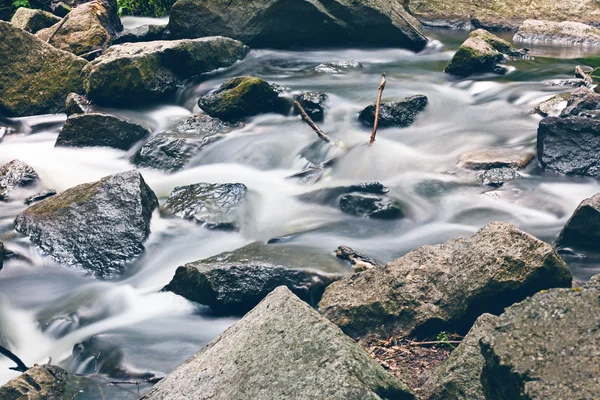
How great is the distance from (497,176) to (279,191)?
2.48 metres

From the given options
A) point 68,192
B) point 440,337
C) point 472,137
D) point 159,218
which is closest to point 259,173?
point 159,218

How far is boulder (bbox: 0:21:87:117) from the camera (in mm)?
9539

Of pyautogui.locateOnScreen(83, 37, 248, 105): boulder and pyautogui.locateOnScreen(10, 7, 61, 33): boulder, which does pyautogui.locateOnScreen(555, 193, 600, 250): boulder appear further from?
pyautogui.locateOnScreen(10, 7, 61, 33): boulder

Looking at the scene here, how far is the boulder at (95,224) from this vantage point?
18.9 feet

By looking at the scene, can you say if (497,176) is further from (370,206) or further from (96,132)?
(96,132)

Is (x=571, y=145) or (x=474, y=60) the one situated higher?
(x=474, y=60)

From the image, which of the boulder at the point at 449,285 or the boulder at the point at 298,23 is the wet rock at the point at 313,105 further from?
the boulder at the point at 449,285

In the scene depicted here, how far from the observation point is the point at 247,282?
4816mm

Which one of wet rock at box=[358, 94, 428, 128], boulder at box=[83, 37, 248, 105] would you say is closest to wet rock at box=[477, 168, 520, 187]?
wet rock at box=[358, 94, 428, 128]

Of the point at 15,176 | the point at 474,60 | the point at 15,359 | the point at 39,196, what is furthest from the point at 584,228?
the point at 15,176

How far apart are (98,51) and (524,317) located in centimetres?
981

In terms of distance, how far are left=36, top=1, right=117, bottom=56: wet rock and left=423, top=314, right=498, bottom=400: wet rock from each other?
31.2ft

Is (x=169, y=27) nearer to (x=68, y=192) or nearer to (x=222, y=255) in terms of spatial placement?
(x=68, y=192)

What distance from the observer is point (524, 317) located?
2662mm
